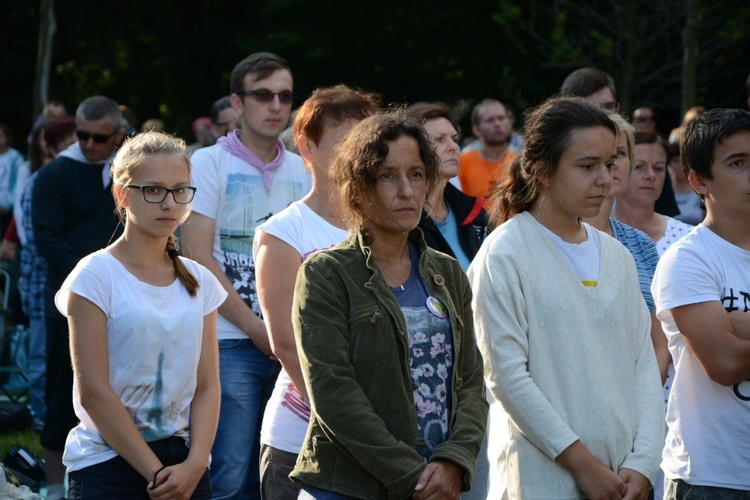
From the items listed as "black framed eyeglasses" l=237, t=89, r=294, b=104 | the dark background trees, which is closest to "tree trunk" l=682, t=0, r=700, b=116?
the dark background trees

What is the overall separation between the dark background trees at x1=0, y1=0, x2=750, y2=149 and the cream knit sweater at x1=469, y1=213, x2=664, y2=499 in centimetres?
1078

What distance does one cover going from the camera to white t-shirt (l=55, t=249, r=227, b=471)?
359cm

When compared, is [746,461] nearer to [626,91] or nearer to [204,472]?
[204,472]

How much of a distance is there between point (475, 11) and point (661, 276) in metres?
16.3

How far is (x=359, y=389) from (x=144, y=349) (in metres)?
0.90

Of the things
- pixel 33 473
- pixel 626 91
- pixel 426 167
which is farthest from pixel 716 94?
pixel 426 167

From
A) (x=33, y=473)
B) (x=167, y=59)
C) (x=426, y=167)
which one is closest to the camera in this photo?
(x=426, y=167)

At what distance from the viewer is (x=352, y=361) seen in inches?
125

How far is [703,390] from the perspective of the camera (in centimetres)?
373

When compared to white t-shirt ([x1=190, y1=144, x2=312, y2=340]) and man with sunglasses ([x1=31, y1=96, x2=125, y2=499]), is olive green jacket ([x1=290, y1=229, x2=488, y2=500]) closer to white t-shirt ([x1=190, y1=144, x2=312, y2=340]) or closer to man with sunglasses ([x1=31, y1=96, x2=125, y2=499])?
white t-shirt ([x1=190, y1=144, x2=312, y2=340])

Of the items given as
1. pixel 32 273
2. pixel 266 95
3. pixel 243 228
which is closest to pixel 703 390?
pixel 243 228

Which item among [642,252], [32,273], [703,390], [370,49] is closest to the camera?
[703,390]

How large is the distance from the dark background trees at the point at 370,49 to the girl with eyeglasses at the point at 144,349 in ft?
35.9

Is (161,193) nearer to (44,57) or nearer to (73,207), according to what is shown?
(73,207)
